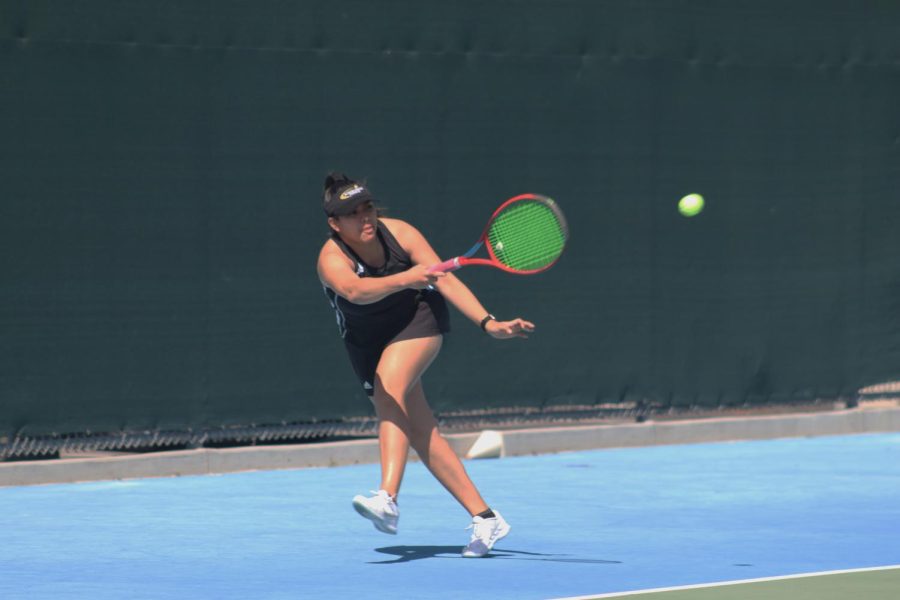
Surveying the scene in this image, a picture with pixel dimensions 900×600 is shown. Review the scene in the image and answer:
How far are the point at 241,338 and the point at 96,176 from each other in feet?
4.19

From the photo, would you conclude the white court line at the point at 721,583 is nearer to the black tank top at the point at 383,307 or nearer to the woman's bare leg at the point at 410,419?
the woman's bare leg at the point at 410,419

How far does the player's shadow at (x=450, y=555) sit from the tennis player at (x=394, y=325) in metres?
0.10

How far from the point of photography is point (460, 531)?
9.11 meters

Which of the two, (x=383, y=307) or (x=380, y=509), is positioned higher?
(x=383, y=307)

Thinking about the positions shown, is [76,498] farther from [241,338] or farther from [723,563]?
[723,563]

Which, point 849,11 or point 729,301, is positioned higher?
point 849,11

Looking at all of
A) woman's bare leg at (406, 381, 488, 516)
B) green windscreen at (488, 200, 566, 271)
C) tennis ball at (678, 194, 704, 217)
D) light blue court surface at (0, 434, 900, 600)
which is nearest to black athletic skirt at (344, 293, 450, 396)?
woman's bare leg at (406, 381, 488, 516)

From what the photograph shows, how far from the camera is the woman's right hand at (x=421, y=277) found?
7.60m

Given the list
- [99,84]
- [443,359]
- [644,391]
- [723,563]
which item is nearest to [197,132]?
[99,84]

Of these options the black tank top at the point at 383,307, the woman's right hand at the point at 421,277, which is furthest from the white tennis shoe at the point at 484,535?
the woman's right hand at the point at 421,277

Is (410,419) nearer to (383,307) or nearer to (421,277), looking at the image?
(383,307)

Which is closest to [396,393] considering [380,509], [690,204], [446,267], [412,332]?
[412,332]

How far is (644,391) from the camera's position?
12.9m

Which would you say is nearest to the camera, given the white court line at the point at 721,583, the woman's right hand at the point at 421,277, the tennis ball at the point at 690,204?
the white court line at the point at 721,583
